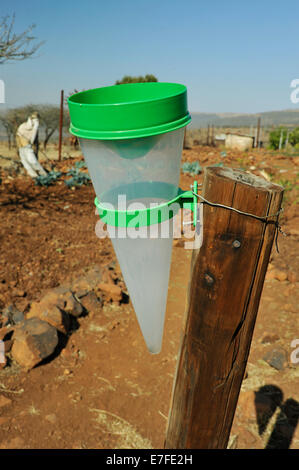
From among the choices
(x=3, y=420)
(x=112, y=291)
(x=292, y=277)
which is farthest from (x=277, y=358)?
(x=3, y=420)

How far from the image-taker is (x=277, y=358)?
2.93m

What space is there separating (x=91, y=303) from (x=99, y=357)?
730mm

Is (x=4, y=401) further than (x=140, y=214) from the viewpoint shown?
Yes

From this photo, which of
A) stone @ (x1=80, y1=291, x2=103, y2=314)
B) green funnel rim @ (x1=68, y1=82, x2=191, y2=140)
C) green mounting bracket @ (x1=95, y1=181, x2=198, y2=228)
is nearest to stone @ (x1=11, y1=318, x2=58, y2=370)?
stone @ (x1=80, y1=291, x2=103, y2=314)

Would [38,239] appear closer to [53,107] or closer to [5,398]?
[5,398]

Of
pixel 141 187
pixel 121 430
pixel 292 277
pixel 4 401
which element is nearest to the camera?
pixel 141 187

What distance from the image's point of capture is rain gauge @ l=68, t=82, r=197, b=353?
795 millimetres

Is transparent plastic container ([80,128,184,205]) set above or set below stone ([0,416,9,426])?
above

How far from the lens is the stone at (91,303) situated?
3.55 meters

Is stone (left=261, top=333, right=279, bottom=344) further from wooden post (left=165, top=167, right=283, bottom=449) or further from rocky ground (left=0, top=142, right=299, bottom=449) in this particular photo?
wooden post (left=165, top=167, right=283, bottom=449)

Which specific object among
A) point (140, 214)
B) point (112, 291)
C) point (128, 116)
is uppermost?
point (128, 116)

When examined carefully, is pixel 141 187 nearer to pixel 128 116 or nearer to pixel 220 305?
pixel 128 116

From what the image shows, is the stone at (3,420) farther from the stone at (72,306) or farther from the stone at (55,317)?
the stone at (72,306)

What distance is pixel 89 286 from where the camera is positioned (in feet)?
12.5
